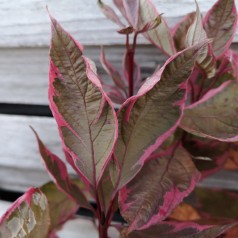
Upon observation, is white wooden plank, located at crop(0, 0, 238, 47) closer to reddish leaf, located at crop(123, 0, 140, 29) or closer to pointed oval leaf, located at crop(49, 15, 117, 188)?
reddish leaf, located at crop(123, 0, 140, 29)

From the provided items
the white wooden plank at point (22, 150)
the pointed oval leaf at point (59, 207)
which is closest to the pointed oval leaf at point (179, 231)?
the pointed oval leaf at point (59, 207)

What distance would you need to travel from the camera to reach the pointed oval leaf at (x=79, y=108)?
39 centimetres

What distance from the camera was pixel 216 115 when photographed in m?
0.46

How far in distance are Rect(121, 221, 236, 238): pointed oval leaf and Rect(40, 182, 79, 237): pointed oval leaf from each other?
0.51ft

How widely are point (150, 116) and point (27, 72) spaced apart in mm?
426

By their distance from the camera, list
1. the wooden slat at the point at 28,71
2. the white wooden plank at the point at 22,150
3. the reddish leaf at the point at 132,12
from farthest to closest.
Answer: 1. the white wooden plank at the point at 22,150
2. the wooden slat at the point at 28,71
3. the reddish leaf at the point at 132,12

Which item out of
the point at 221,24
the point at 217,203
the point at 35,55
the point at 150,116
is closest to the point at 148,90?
the point at 150,116

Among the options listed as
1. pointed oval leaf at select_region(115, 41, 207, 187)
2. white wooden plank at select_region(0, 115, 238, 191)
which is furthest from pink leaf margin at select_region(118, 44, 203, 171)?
white wooden plank at select_region(0, 115, 238, 191)

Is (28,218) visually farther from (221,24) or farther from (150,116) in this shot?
(221,24)

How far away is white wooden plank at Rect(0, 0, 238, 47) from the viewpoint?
1.99ft

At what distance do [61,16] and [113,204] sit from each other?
0.36 m

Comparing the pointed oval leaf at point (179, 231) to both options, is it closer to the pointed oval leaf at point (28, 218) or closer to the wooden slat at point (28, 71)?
the pointed oval leaf at point (28, 218)

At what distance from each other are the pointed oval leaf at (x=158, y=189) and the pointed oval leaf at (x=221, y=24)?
5.8 inches

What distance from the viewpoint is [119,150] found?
0.42 meters
